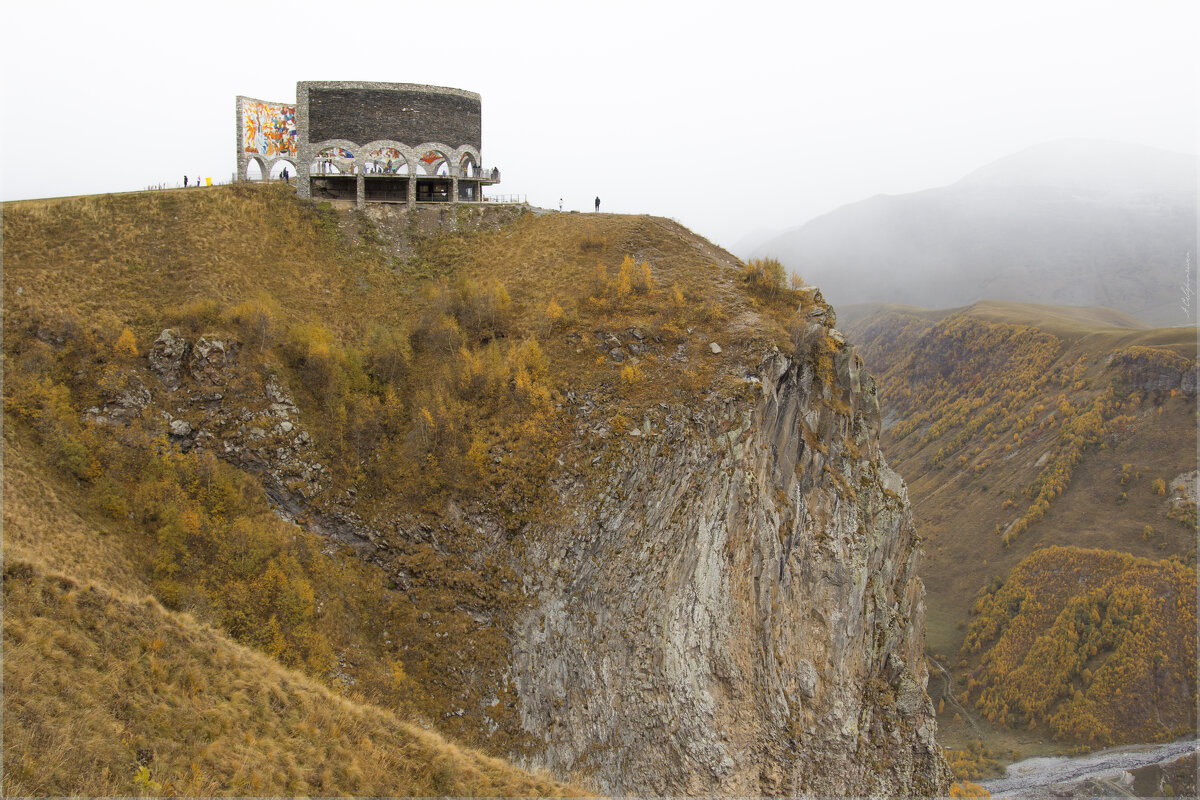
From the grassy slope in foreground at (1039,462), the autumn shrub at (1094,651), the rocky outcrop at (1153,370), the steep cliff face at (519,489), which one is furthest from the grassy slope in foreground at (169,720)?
the rocky outcrop at (1153,370)

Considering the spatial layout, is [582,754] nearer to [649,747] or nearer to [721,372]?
[649,747]

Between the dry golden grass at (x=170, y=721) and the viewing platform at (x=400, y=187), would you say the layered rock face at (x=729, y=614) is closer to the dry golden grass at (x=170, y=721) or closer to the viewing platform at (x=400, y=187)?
the dry golden grass at (x=170, y=721)

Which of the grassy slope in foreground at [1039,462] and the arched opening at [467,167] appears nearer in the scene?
the arched opening at [467,167]

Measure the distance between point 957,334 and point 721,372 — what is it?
157m

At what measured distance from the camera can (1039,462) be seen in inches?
4439

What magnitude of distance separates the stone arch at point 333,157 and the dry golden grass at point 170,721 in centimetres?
3202

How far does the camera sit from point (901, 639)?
119 ft

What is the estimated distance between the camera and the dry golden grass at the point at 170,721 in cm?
1188

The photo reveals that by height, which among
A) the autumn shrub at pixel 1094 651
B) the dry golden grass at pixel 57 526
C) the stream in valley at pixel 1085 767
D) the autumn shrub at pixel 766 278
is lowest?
the stream in valley at pixel 1085 767

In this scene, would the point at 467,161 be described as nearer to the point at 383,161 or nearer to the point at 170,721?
the point at 383,161

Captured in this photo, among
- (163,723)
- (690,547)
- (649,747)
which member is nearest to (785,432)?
(690,547)

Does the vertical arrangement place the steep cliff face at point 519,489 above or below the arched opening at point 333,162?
below

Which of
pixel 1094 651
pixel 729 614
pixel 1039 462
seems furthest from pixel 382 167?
pixel 1039 462

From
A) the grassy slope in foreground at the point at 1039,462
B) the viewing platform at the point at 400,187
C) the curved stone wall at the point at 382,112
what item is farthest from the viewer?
the grassy slope in foreground at the point at 1039,462
